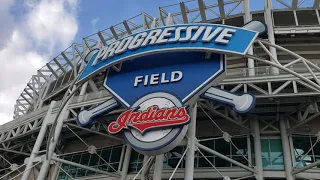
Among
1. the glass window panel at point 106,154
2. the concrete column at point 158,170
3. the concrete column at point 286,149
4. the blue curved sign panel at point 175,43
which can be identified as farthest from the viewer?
the glass window panel at point 106,154

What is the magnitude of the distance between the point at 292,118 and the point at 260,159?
3.18 metres

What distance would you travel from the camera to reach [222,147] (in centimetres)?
2091

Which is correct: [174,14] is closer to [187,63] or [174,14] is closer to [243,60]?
[243,60]

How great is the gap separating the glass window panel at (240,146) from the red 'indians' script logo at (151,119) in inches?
282

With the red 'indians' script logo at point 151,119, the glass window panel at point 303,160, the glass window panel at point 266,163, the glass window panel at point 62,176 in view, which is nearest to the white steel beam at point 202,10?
the glass window panel at point 266,163

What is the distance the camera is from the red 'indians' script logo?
14.5 m

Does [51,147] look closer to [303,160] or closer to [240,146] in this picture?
[240,146]

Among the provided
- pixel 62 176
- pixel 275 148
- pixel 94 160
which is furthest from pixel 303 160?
pixel 62 176

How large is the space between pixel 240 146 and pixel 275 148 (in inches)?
77.2

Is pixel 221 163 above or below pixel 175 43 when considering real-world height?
below

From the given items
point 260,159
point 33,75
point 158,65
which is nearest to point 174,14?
point 158,65

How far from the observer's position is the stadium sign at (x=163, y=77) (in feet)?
48.3

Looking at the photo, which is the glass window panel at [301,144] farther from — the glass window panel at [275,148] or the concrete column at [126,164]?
the concrete column at [126,164]

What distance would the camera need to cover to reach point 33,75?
127 ft
